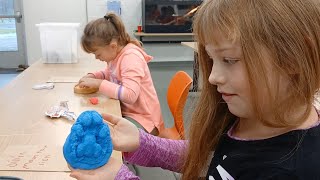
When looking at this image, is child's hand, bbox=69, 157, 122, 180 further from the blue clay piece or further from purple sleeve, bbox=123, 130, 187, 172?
purple sleeve, bbox=123, 130, 187, 172

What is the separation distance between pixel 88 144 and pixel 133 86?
1.03m

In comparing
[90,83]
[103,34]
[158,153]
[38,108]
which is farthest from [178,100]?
[158,153]

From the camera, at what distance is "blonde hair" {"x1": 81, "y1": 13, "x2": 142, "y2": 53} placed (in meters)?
1.88

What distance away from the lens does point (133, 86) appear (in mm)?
1718

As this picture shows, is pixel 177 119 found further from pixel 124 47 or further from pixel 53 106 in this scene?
pixel 53 106

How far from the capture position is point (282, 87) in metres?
0.64

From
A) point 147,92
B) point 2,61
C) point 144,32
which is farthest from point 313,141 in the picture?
point 2,61

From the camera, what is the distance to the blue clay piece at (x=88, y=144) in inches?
27.4

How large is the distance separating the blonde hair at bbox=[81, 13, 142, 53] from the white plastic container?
1.69 feet

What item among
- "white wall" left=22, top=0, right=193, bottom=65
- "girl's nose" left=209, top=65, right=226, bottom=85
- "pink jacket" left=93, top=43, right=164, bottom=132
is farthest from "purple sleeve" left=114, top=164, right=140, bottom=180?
"white wall" left=22, top=0, right=193, bottom=65

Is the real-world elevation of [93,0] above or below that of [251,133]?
above

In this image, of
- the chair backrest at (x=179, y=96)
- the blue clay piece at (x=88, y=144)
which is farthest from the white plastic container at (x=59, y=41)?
the blue clay piece at (x=88, y=144)

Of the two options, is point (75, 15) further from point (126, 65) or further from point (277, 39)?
point (277, 39)

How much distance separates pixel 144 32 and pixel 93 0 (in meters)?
0.84
